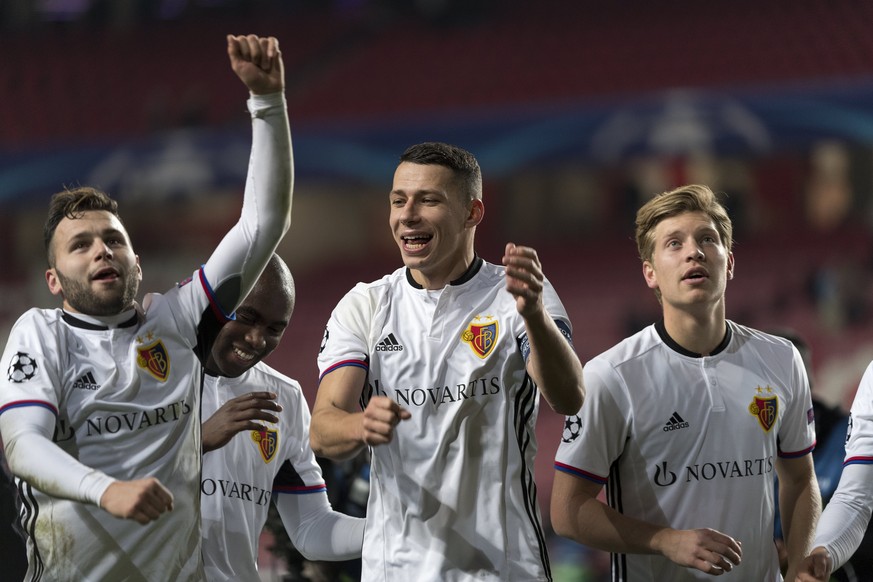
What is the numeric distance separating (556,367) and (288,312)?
161cm

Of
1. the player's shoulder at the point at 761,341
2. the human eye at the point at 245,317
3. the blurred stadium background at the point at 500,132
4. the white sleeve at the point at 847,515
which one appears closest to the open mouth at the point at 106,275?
the human eye at the point at 245,317

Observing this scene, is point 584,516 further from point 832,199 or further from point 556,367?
point 832,199

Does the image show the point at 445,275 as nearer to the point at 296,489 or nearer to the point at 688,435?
the point at 688,435

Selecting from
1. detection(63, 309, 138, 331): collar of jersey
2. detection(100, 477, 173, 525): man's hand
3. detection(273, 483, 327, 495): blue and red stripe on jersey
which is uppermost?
detection(63, 309, 138, 331): collar of jersey

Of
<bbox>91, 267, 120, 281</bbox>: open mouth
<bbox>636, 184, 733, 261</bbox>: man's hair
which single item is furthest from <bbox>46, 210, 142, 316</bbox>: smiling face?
<bbox>636, 184, 733, 261</bbox>: man's hair

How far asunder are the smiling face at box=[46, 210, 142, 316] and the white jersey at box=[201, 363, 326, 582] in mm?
963

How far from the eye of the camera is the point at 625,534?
3633 millimetres

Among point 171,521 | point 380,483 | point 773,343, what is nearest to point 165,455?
point 171,521

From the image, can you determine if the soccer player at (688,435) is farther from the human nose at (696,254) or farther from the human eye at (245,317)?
the human eye at (245,317)

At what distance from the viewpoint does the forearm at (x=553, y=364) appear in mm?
3176

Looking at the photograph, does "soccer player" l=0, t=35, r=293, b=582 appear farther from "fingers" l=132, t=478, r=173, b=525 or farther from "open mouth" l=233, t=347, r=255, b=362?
"open mouth" l=233, t=347, r=255, b=362

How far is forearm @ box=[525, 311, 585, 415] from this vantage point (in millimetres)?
3176

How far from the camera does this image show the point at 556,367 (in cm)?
323

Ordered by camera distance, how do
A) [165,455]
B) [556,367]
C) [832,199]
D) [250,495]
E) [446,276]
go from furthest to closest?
[832,199]
[250,495]
[446,276]
[165,455]
[556,367]
